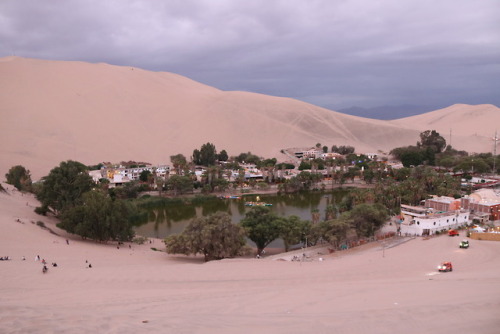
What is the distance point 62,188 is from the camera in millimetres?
31266

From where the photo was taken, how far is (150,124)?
89.2 metres

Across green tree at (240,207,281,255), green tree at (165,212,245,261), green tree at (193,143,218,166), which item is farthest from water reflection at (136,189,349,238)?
green tree at (193,143,218,166)

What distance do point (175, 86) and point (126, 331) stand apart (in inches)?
4456

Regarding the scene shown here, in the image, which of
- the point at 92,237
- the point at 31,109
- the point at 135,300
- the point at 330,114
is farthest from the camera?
the point at 330,114

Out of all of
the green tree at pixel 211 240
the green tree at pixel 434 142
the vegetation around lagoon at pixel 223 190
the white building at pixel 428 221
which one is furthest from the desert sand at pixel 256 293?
the green tree at pixel 434 142

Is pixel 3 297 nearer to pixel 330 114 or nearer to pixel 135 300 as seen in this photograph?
pixel 135 300

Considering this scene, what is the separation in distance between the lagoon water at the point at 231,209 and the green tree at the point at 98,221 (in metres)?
6.18

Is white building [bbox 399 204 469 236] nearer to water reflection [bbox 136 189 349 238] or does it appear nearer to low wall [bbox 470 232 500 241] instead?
low wall [bbox 470 232 500 241]

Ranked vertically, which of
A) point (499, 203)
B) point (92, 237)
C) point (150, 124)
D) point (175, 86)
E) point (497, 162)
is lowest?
point (92, 237)

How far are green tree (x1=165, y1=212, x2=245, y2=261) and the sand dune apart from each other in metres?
41.2

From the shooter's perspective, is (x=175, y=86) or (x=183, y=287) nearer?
(x=183, y=287)

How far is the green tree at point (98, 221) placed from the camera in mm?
25344

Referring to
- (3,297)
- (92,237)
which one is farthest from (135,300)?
(92,237)

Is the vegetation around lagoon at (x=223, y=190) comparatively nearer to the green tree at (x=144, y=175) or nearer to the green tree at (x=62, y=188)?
the green tree at (x=62, y=188)
